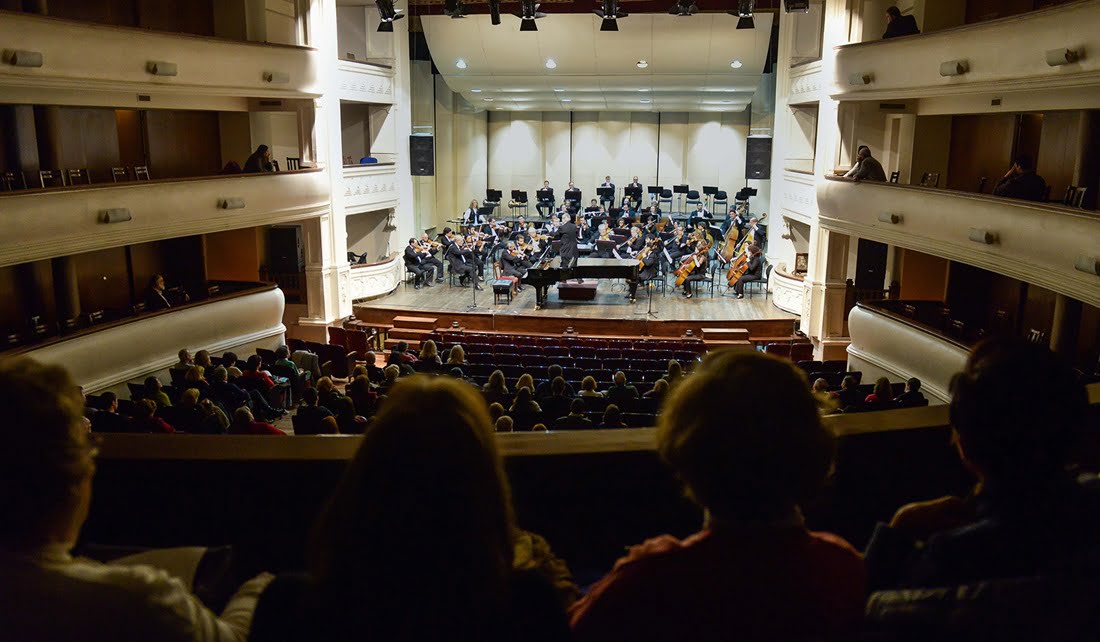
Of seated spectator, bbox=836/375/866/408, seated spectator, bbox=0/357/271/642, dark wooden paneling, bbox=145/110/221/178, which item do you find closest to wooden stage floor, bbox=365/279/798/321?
dark wooden paneling, bbox=145/110/221/178

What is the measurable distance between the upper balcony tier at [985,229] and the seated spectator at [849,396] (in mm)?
→ 2531

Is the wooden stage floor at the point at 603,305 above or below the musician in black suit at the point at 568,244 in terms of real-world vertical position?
below

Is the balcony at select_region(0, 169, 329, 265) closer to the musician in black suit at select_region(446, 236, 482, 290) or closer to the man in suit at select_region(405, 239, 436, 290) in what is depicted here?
the man in suit at select_region(405, 239, 436, 290)

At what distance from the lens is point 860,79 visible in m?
14.5

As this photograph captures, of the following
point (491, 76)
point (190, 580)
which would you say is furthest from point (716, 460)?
point (491, 76)

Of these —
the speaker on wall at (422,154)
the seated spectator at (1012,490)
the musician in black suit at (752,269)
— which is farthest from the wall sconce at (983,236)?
the speaker on wall at (422,154)

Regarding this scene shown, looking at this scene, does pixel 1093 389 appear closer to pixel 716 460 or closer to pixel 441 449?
pixel 716 460

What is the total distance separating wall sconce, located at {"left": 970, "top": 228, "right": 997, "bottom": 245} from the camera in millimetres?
10914

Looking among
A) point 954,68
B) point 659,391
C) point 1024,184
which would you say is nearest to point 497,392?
point 659,391

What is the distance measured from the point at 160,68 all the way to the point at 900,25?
A: 11515 mm

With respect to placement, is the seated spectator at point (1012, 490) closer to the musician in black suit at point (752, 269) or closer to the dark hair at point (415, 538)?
the dark hair at point (415, 538)

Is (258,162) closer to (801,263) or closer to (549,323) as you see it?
(549,323)

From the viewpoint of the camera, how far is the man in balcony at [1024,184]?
10680 mm

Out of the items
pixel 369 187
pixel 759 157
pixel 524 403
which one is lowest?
pixel 524 403
